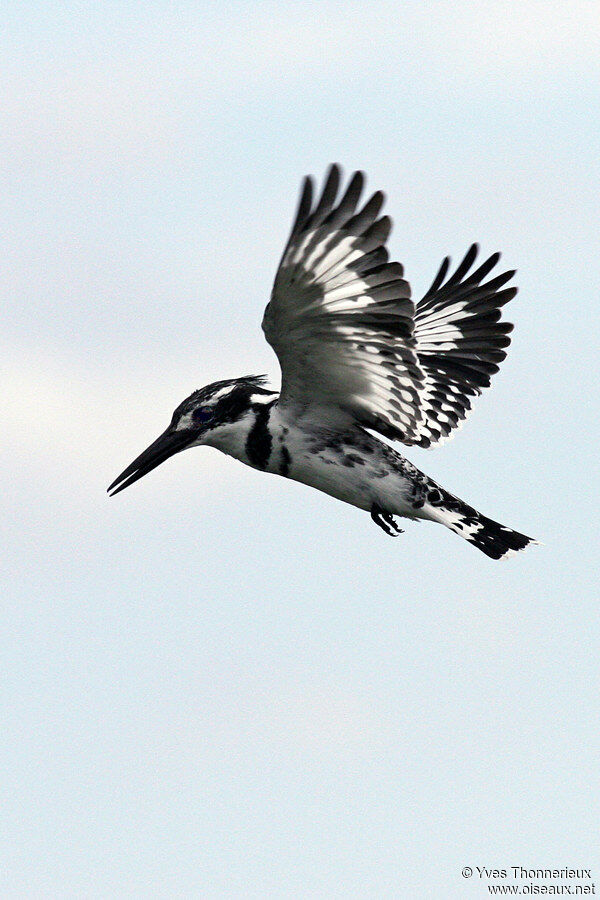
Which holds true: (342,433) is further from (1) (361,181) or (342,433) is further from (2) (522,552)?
(1) (361,181)

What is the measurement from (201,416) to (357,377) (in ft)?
5.24

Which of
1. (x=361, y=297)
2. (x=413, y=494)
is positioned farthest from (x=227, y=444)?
(x=361, y=297)

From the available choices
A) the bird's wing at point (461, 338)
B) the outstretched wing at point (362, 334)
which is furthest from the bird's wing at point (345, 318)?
the bird's wing at point (461, 338)

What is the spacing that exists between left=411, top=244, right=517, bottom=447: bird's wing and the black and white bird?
0.4 inches

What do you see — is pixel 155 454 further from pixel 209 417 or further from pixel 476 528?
pixel 476 528

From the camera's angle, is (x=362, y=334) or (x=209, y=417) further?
(x=209, y=417)

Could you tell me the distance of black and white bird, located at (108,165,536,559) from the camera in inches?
382

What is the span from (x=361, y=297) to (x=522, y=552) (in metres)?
3.19

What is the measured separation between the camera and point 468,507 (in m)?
12.2

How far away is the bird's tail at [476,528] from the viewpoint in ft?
39.3

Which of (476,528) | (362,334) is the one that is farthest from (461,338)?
(362,334)

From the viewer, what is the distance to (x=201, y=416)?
12031 millimetres

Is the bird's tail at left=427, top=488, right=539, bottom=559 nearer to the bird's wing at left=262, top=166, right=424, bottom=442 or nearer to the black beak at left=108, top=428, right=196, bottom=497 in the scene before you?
the bird's wing at left=262, top=166, right=424, bottom=442

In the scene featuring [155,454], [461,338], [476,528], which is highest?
[461,338]
